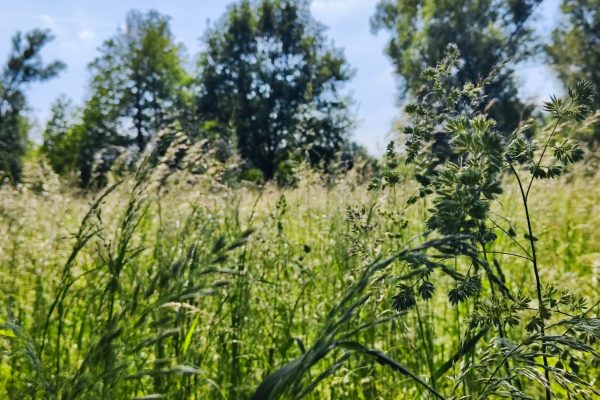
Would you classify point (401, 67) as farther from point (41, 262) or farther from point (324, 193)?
point (41, 262)

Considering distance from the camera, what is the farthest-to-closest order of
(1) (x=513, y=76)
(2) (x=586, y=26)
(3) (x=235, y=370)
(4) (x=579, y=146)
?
(1) (x=513, y=76)
(2) (x=586, y=26)
(3) (x=235, y=370)
(4) (x=579, y=146)

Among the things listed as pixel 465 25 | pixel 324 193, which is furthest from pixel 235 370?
pixel 465 25

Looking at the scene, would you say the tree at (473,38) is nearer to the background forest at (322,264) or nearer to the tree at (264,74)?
the tree at (264,74)

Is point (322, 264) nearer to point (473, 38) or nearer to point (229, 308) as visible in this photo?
point (229, 308)

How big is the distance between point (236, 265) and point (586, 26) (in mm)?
35433

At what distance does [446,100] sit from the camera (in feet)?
5.05

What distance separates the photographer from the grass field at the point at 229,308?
1.08 metres

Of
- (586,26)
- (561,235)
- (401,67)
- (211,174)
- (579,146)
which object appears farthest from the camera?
(401,67)

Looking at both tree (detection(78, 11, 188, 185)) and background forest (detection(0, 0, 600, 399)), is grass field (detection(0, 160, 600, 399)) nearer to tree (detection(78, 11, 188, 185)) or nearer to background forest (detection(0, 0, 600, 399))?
background forest (detection(0, 0, 600, 399))

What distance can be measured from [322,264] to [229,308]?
650 millimetres

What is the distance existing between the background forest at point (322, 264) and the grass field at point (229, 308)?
0.04ft

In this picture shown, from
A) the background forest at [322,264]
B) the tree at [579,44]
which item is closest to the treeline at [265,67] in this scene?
the tree at [579,44]

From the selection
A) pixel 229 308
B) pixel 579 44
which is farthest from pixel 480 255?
pixel 579 44

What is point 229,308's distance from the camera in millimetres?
2555
